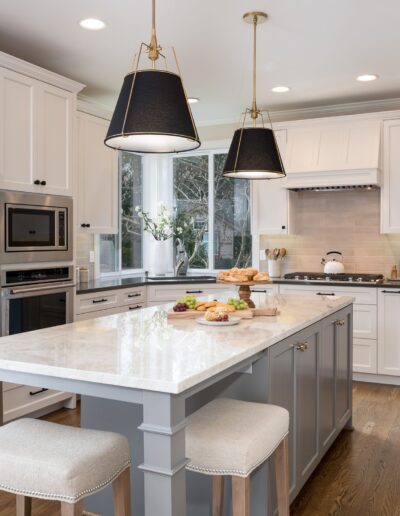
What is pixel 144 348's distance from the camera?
7.13ft

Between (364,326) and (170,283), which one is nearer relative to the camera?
(364,326)

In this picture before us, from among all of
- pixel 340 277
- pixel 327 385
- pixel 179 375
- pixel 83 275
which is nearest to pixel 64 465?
pixel 179 375

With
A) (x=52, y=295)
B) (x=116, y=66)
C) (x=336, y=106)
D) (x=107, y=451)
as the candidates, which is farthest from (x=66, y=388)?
(x=336, y=106)

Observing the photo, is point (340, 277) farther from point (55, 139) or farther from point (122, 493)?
point (122, 493)

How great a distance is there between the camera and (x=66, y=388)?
188cm

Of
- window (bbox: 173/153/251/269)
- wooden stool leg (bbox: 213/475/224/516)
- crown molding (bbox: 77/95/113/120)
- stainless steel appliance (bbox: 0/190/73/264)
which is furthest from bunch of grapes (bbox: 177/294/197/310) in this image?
window (bbox: 173/153/251/269)

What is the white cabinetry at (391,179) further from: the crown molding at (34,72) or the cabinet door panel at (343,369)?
the crown molding at (34,72)

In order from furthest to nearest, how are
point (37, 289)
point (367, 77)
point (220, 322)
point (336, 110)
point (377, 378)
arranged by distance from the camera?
point (336, 110) < point (377, 378) < point (367, 77) < point (37, 289) < point (220, 322)

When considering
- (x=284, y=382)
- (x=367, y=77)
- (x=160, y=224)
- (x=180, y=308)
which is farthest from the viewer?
(x=160, y=224)

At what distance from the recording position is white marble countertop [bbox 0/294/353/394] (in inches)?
69.8

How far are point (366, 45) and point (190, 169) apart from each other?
2.99m

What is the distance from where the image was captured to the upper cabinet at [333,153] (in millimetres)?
5297

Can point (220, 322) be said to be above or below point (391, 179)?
below

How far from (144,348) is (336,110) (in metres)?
4.42
